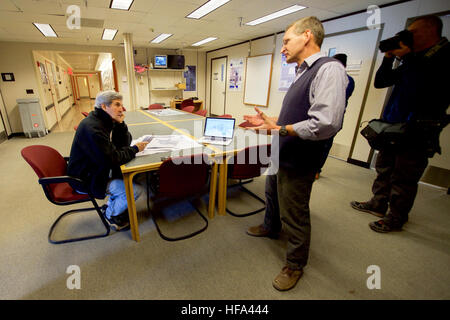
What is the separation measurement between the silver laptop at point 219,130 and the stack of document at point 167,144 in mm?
190

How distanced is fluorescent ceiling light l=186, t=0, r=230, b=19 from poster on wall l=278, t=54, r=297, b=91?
2070 mm

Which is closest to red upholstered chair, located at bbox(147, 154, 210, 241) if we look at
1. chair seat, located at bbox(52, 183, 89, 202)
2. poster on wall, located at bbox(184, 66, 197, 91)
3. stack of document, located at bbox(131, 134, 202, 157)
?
stack of document, located at bbox(131, 134, 202, 157)

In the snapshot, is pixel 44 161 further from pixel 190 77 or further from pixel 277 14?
pixel 190 77

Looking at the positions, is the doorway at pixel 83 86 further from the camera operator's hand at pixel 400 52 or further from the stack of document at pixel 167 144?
the camera operator's hand at pixel 400 52

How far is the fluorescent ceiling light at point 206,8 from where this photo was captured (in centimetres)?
327

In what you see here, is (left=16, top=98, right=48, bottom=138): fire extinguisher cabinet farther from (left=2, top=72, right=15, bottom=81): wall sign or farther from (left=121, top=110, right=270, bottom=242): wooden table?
(left=121, top=110, right=270, bottom=242): wooden table

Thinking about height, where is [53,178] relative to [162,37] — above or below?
below

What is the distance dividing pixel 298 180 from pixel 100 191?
159cm

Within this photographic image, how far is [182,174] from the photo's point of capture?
5.71 feet

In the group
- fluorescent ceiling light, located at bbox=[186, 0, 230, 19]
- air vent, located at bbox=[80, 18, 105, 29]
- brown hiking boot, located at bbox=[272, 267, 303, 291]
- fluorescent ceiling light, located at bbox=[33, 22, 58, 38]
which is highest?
fluorescent ceiling light, located at bbox=[186, 0, 230, 19]

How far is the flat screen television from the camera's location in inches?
276

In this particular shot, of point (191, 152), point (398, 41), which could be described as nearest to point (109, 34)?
point (191, 152)

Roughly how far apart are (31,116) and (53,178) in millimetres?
5410
